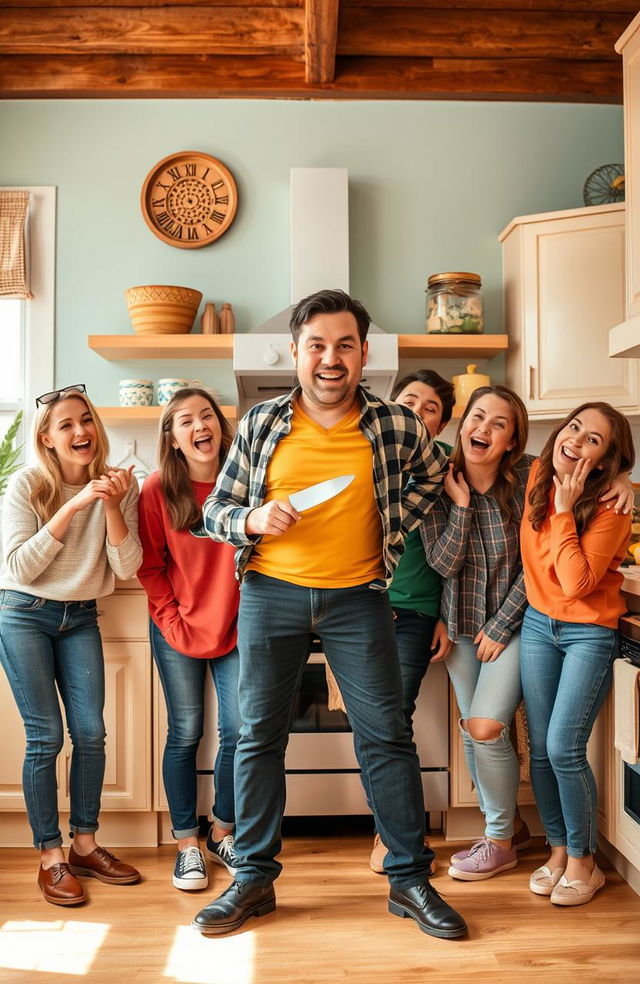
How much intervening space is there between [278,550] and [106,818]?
112 centimetres

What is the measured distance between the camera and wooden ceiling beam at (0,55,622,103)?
10.7ft

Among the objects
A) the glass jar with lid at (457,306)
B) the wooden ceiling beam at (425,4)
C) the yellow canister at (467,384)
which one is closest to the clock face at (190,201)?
the wooden ceiling beam at (425,4)

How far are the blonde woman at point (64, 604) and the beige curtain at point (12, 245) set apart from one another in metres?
1.30

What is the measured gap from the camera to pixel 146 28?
10.4 feet

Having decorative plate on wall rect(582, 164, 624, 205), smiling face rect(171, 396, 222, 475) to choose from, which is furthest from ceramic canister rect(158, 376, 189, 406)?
decorative plate on wall rect(582, 164, 624, 205)

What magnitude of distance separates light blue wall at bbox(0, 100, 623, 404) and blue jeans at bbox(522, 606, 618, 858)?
5.50 ft

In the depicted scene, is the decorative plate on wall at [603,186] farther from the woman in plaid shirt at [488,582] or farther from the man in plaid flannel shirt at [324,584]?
the man in plaid flannel shirt at [324,584]

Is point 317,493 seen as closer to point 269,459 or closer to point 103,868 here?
point 269,459

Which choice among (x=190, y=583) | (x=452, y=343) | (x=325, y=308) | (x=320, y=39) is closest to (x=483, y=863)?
(x=190, y=583)

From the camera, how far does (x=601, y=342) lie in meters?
3.09

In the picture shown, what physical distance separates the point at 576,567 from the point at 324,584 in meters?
0.59

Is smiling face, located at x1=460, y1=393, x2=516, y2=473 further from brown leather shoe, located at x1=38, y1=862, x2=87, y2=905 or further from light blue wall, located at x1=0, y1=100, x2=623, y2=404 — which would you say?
brown leather shoe, located at x1=38, y1=862, x2=87, y2=905

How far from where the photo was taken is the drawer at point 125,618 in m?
2.42

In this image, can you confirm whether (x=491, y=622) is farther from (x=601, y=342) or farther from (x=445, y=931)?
(x=601, y=342)
